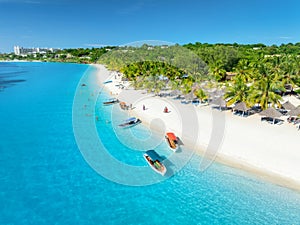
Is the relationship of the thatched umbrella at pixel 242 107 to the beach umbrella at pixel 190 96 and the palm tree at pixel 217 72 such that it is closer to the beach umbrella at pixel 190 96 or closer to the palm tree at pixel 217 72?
the beach umbrella at pixel 190 96

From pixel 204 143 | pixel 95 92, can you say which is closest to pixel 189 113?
pixel 204 143

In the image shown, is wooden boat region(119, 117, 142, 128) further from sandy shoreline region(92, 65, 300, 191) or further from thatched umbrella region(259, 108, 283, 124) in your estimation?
thatched umbrella region(259, 108, 283, 124)

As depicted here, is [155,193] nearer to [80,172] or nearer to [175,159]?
[175,159]

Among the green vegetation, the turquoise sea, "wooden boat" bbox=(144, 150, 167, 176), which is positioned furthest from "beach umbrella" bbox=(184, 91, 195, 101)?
"wooden boat" bbox=(144, 150, 167, 176)

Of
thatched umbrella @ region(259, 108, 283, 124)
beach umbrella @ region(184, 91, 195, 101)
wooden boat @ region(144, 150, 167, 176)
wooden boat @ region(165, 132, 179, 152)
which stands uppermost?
beach umbrella @ region(184, 91, 195, 101)

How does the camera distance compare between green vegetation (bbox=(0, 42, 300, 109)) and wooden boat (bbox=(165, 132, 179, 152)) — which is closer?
wooden boat (bbox=(165, 132, 179, 152))

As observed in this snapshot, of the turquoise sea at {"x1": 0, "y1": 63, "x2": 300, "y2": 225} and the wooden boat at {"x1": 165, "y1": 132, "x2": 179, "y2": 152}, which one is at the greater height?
the wooden boat at {"x1": 165, "y1": 132, "x2": 179, "y2": 152}

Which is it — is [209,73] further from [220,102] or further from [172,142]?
[172,142]

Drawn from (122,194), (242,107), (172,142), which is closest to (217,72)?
(242,107)
